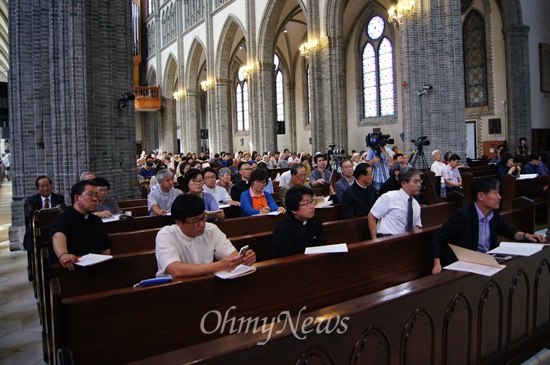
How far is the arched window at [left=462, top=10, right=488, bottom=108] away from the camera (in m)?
18.9

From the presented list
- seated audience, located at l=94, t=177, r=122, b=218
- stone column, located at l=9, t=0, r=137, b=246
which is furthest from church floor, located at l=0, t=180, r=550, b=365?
stone column, located at l=9, t=0, r=137, b=246

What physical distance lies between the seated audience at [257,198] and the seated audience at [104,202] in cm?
165

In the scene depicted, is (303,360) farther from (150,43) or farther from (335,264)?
(150,43)

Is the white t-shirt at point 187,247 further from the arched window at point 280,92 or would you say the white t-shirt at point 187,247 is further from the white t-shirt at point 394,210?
the arched window at point 280,92

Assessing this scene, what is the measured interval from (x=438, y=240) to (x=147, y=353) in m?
2.46

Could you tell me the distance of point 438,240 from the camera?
363 centimetres

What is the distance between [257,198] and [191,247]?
2.66 m

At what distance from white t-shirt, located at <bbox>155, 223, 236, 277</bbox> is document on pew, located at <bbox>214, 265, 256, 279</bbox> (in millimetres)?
401

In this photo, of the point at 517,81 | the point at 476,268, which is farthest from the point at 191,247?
the point at 517,81

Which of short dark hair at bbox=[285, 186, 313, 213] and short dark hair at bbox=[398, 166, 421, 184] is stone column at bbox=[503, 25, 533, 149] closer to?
short dark hair at bbox=[398, 166, 421, 184]

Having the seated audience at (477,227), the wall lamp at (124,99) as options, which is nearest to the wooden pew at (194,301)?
the seated audience at (477,227)

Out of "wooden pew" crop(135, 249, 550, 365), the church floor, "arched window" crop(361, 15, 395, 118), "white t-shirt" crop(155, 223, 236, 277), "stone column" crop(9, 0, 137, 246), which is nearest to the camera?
"wooden pew" crop(135, 249, 550, 365)

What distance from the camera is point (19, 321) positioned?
4.61 m

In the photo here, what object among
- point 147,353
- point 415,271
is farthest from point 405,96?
point 147,353
